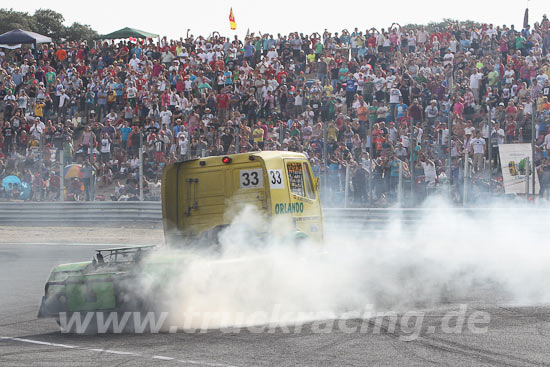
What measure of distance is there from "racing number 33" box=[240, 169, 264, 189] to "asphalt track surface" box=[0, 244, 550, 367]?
9.33 feet

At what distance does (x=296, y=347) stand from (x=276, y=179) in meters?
3.68

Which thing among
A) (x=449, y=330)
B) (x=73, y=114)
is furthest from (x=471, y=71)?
(x=449, y=330)

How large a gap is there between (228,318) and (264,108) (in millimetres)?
14957

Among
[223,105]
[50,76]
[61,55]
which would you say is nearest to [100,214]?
[223,105]

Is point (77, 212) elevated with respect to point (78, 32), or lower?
lower

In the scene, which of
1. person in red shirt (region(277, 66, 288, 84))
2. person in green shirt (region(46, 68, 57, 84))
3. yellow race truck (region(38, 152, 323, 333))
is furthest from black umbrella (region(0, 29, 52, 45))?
yellow race truck (region(38, 152, 323, 333))

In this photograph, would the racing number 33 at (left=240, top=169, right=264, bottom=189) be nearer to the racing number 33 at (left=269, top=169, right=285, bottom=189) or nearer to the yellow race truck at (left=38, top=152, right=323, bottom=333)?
the yellow race truck at (left=38, top=152, right=323, bottom=333)

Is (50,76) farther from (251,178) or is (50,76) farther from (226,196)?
(251,178)

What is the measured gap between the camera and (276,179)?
10.5m

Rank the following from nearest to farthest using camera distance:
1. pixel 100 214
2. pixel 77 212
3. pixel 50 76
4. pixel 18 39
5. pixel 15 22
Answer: pixel 100 214
pixel 77 212
pixel 50 76
pixel 18 39
pixel 15 22

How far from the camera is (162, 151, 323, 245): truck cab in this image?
10477 mm

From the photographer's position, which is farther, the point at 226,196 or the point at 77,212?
the point at 77,212

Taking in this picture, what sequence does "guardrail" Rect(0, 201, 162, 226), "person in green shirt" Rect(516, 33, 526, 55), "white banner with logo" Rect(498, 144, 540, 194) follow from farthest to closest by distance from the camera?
1. "person in green shirt" Rect(516, 33, 526, 55)
2. "guardrail" Rect(0, 201, 162, 226)
3. "white banner with logo" Rect(498, 144, 540, 194)

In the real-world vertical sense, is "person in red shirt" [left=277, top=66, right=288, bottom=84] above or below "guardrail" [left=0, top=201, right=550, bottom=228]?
above
